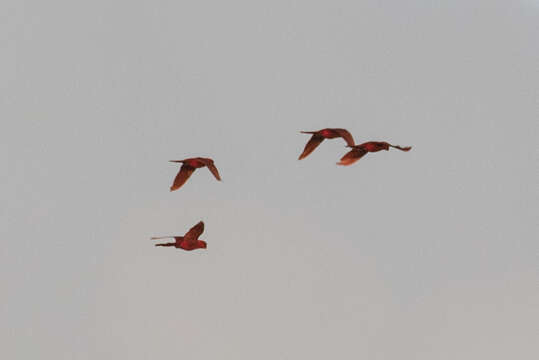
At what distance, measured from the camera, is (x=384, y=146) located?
7.08 metres

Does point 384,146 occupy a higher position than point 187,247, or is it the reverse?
point 384,146

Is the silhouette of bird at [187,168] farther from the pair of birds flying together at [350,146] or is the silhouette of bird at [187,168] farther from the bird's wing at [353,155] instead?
the bird's wing at [353,155]

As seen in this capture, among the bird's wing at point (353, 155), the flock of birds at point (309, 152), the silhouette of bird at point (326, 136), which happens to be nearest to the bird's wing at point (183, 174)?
the flock of birds at point (309, 152)

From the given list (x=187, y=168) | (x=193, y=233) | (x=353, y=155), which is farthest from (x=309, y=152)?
(x=193, y=233)

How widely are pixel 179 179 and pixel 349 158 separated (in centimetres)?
123

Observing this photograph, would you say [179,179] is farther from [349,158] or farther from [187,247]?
[349,158]

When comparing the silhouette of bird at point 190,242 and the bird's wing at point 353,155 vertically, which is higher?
the bird's wing at point 353,155

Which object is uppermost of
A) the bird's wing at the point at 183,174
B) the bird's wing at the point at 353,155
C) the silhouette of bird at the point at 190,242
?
the bird's wing at the point at 353,155

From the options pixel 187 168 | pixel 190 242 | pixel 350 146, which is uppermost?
pixel 350 146

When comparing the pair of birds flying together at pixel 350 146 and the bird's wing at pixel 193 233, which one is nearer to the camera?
the pair of birds flying together at pixel 350 146

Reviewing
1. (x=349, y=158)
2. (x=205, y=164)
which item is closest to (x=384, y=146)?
(x=349, y=158)

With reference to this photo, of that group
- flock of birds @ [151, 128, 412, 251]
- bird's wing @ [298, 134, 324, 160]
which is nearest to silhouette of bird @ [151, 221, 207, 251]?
flock of birds @ [151, 128, 412, 251]

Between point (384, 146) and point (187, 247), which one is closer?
point (384, 146)

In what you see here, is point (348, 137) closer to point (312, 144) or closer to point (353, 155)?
point (353, 155)
